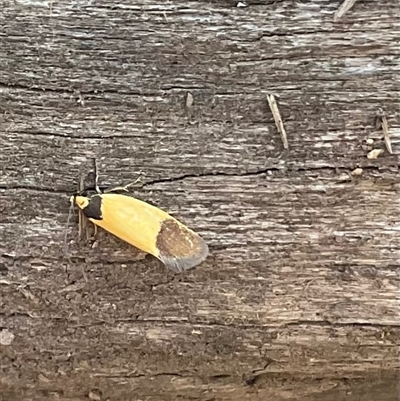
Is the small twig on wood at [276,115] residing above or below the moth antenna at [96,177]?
above

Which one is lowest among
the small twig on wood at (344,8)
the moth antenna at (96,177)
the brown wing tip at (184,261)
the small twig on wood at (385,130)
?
the brown wing tip at (184,261)

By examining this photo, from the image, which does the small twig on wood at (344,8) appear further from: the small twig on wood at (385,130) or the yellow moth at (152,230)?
the yellow moth at (152,230)

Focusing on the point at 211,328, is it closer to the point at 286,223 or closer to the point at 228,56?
the point at 286,223

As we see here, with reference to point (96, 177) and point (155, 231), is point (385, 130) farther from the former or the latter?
point (96, 177)

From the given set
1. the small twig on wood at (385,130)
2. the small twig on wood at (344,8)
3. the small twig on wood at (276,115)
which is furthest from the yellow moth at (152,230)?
the small twig on wood at (344,8)

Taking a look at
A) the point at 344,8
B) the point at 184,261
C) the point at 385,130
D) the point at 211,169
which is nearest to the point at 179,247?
the point at 184,261

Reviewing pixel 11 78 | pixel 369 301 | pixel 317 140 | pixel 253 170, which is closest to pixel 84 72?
pixel 11 78

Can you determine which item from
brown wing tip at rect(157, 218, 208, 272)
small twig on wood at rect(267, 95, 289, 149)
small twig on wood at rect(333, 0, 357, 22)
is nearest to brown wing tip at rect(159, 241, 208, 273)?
brown wing tip at rect(157, 218, 208, 272)
